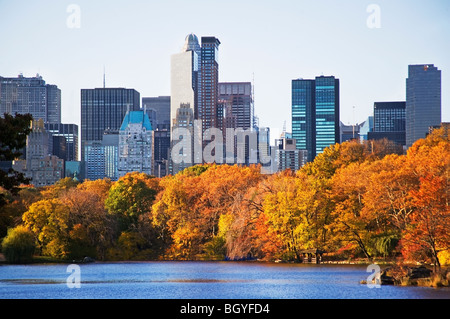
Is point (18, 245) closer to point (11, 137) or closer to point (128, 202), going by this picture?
point (128, 202)

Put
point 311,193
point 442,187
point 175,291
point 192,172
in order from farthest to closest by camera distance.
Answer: point 192,172, point 311,193, point 442,187, point 175,291

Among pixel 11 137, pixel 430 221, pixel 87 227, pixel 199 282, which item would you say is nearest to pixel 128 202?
pixel 87 227

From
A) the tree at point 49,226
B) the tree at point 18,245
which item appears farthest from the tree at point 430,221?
the tree at point 18,245

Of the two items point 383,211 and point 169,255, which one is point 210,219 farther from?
point 383,211

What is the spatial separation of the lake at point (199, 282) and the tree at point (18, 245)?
9.41 feet

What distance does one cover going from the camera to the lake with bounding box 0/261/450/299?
4516cm

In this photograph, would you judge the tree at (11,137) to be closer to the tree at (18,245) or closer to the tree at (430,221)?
the tree at (430,221)

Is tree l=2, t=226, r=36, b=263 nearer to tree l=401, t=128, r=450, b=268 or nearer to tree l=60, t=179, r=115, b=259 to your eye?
tree l=60, t=179, r=115, b=259

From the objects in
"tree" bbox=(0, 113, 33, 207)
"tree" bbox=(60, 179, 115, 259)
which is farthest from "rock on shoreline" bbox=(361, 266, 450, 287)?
"tree" bbox=(60, 179, 115, 259)

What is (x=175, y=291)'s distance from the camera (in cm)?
4875

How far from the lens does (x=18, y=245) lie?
76.4 m

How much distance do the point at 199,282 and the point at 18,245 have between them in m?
28.8
